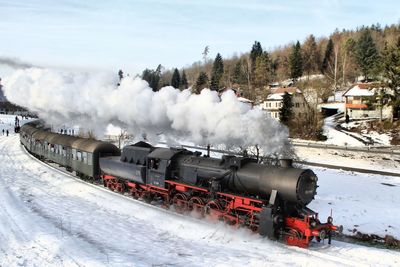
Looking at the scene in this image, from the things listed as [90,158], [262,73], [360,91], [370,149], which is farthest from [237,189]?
[262,73]

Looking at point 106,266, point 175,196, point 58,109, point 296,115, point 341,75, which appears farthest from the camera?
point 341,75

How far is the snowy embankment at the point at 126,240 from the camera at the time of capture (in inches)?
483

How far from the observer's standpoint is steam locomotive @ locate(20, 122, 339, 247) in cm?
1428

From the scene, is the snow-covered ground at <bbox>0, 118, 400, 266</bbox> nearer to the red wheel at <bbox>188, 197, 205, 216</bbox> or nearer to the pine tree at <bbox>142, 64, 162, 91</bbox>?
the red wheel at <bbox>188, 197, 205, 216</bbox>

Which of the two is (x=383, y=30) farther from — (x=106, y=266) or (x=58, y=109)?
(x=106, y=266)

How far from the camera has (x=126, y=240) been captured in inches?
557

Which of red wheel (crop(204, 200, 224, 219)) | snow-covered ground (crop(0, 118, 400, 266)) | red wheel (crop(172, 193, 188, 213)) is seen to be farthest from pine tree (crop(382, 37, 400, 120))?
red wheel (crop(204, 200, 224, 219))

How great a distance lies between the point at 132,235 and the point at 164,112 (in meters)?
8.10

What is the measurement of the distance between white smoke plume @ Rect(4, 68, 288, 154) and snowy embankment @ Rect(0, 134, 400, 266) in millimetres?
4035

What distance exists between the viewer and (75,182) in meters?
26.1

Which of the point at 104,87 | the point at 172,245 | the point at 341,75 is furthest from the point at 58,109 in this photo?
the point at 341,75

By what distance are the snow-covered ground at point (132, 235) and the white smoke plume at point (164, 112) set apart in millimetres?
4029

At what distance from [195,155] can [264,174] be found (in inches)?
186

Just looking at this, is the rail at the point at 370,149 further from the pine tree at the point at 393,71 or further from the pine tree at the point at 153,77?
the pine tree at the point at 153,77
